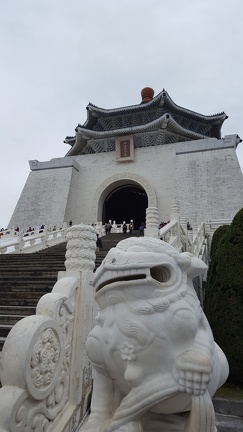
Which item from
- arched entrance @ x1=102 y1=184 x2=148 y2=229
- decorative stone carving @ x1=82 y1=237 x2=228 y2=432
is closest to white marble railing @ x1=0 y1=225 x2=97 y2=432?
decorative stone carving @ x1=82 y1=237 x2=228 y2=432

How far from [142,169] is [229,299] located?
16427 millimetres

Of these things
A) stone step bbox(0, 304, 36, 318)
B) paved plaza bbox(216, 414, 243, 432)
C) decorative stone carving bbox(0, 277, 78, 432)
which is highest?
stone step bbox(0, 304, 36, 318)

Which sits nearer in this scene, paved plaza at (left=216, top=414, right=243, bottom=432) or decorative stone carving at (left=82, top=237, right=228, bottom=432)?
decorative stone carving at (left=82, top=237, right=228, bottom=432)

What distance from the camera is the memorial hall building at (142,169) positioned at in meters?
17.9

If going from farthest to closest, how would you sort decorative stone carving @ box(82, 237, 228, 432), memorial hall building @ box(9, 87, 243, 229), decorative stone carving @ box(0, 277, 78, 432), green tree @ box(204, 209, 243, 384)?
memorial hall building @ box(9, 87, 243, 229), green tree @ box(204, 209, 243, 384), decorative stone carving @ box(0, 277, 78, 432), decorative stone carving @ box(82, 237, 228, 432)

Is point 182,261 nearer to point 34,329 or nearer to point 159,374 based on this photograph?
point 159,374

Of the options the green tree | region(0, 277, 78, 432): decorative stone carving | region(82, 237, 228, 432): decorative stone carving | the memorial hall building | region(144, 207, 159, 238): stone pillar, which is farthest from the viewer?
the memorial hall building

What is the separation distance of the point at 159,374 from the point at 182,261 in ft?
1.96

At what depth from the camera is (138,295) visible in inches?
60.8

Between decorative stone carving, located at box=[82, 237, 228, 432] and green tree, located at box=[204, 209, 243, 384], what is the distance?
3308 millimetres

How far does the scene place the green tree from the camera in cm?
455

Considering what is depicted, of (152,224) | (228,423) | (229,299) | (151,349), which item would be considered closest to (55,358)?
(151,349)

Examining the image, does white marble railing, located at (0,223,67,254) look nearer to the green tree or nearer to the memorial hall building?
the memorial hall building

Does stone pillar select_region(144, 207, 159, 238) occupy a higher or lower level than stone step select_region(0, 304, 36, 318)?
higher
